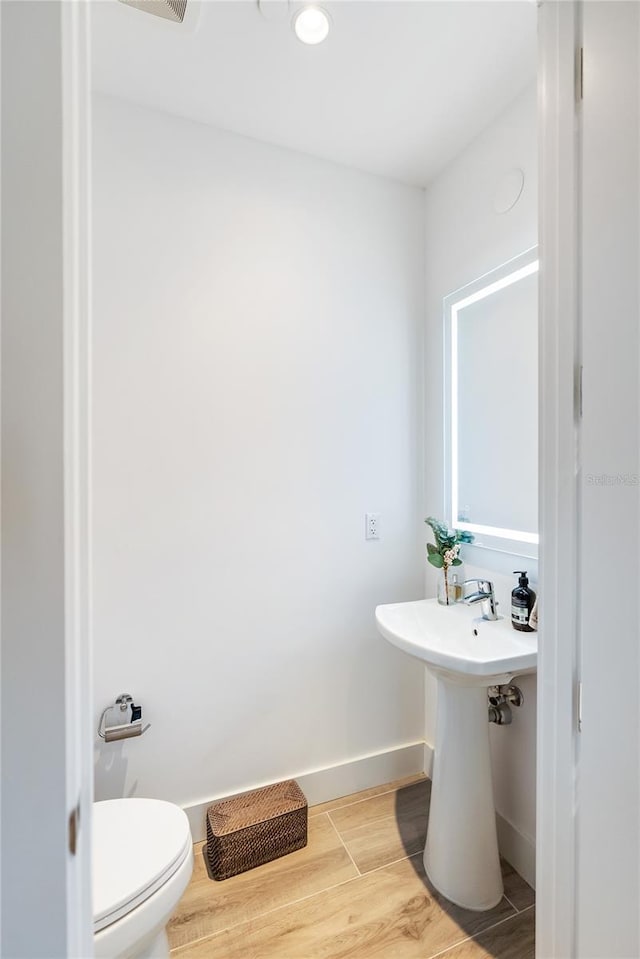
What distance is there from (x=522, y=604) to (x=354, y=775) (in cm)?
107

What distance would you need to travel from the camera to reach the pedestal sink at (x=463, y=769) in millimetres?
1232

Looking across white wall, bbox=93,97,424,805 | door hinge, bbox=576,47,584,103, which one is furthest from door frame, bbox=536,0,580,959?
white wall, bbox=93,97,424,805

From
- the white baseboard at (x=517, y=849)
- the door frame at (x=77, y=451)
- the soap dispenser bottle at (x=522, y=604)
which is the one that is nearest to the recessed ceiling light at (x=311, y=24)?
the door frame at (x=77, y=451)

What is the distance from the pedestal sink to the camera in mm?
Answer: 1232

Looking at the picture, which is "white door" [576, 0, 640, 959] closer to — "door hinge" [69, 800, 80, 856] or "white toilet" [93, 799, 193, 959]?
"door hinge" [69, 800, 80, 856]

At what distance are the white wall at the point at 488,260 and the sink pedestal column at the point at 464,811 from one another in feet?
0.55

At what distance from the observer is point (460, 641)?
1.30 meters

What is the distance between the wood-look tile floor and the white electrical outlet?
1.11 meters

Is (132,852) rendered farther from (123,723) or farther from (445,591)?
(445,591)

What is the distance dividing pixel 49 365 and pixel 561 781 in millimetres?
1018

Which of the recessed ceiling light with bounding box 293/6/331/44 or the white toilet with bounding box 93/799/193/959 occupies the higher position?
the recessed ceiling light with bounding box 293/6/331/44

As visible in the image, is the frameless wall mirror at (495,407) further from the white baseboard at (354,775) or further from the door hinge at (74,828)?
the door hinge at (74,828)

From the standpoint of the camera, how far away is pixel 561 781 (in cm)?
74

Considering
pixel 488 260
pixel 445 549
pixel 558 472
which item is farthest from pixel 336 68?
pixel 445 549
